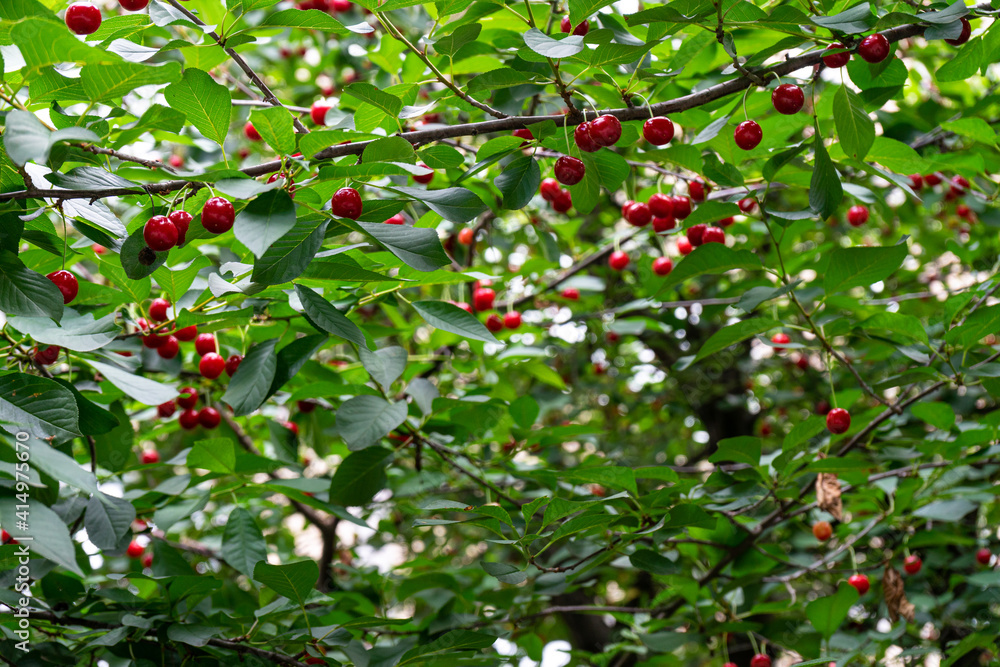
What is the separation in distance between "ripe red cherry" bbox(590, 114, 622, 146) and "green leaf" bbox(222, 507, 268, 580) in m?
1.19

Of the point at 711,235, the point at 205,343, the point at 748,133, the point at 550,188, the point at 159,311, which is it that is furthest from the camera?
the point at 550,188

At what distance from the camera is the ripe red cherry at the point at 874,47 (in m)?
1.28

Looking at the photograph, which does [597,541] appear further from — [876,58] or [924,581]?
[924,581]

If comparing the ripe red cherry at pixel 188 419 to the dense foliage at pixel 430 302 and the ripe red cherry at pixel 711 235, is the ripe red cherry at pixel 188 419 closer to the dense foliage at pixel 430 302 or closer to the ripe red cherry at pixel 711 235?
the dense foliage at pixel 430 302

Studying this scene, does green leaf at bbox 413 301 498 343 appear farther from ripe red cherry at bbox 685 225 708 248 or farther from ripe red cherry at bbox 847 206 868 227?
ripe red cherry at bbox 847 206 868 227

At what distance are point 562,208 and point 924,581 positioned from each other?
95.7 inches

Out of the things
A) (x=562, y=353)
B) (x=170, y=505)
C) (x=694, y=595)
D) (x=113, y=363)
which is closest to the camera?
(x=113, y=363)

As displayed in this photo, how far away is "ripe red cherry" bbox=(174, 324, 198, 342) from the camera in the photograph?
1.71m

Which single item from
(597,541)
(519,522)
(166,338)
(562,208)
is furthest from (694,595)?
(166,338)

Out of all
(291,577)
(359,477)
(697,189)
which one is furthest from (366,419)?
(697,189)

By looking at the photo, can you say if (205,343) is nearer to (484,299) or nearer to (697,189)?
(484,299)

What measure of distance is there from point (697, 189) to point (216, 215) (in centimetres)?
139

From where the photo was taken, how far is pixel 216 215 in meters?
1.08

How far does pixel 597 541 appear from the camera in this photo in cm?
224
